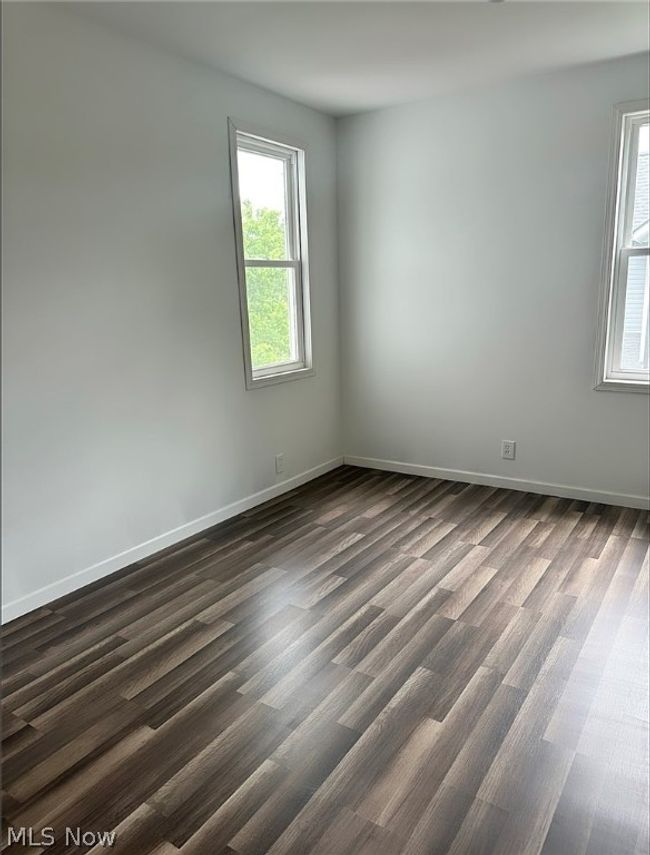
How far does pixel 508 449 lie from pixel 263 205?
235 cm

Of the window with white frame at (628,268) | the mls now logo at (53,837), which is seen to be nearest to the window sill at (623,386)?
the window with white frame at (628,268)

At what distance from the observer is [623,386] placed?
368cm

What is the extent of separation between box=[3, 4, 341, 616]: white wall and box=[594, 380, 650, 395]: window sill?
7.31 ft

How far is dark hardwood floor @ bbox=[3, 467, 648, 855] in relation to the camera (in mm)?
1644

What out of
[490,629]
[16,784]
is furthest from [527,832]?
[16,784]

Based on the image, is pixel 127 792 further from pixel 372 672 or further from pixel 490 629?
pixel 490 629

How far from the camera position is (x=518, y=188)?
3818 millimetres

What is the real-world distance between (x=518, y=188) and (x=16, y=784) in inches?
155

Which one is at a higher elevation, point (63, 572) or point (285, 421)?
point (285, 421)

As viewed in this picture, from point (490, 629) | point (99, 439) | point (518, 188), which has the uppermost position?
point (518, 188)

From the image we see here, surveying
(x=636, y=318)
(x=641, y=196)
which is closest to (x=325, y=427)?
(x=636, y=318)

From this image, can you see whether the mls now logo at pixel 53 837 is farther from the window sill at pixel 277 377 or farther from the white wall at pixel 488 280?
the white wall at pixel 488 280

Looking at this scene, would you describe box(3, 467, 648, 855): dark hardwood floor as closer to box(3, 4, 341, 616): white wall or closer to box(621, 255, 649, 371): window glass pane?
box(3, 4, 341, 616): white wall

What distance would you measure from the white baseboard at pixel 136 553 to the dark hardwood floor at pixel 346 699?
62 mm
